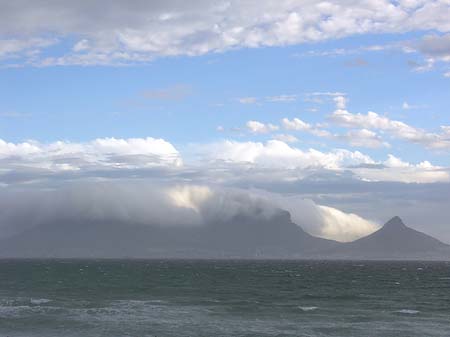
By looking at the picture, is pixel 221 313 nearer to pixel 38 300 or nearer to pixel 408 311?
pixel 408 311

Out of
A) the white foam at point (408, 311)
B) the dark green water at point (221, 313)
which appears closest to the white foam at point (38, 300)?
the dark green water at point (221, 313)

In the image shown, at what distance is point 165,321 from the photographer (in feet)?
273

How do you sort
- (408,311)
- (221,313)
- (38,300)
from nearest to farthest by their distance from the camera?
(221,313), (408,311), (38,300)

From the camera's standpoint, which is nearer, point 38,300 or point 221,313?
point 221,313

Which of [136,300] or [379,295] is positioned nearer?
[136,300]

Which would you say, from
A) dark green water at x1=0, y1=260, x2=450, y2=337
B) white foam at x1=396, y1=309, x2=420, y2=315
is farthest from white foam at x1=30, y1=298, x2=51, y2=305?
white foam at x1=396, y1=309, x2=420, y2=315

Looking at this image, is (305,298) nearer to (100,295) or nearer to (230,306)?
(230,306)

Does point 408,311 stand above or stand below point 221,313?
below

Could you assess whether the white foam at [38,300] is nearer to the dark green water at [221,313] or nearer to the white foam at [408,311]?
the dark green water at [221,313]

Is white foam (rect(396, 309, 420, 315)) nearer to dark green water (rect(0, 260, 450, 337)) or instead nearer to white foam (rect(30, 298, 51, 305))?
dark green water (rect(0, 260, 450, 337))

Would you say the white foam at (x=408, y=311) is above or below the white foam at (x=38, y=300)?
below

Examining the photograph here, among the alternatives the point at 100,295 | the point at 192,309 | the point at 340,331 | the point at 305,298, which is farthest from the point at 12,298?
the point at 340,331

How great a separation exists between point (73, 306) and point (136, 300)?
15.6 m

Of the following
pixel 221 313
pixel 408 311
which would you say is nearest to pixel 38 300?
pixel 221 313
